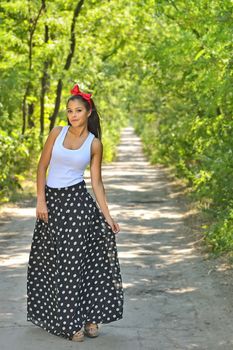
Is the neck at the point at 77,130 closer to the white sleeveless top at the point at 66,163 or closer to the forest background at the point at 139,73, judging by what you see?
the white sleeveless top at the point at 66,163

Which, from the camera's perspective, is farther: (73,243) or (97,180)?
(97,180)

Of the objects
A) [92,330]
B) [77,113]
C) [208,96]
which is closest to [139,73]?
[208,96]

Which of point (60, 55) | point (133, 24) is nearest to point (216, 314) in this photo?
point (60, 55)

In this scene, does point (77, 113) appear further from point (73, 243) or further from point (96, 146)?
point (73, 243)

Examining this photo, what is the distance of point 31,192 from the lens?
18.6 metres

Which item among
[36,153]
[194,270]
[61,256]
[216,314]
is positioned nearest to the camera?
[61,256]

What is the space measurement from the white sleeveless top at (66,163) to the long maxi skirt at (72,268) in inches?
2.4

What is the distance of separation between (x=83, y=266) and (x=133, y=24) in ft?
70.7

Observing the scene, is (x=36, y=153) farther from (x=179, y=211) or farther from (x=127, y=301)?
(x=127, y=301)

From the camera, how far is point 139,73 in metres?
29.2

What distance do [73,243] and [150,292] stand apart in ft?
7.39

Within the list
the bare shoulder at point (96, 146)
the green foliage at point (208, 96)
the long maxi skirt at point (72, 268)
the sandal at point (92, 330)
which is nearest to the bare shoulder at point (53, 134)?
the bare shoulder at point (96, 146)

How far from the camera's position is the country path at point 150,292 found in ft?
20.1

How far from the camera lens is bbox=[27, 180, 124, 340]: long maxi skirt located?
238 inches
